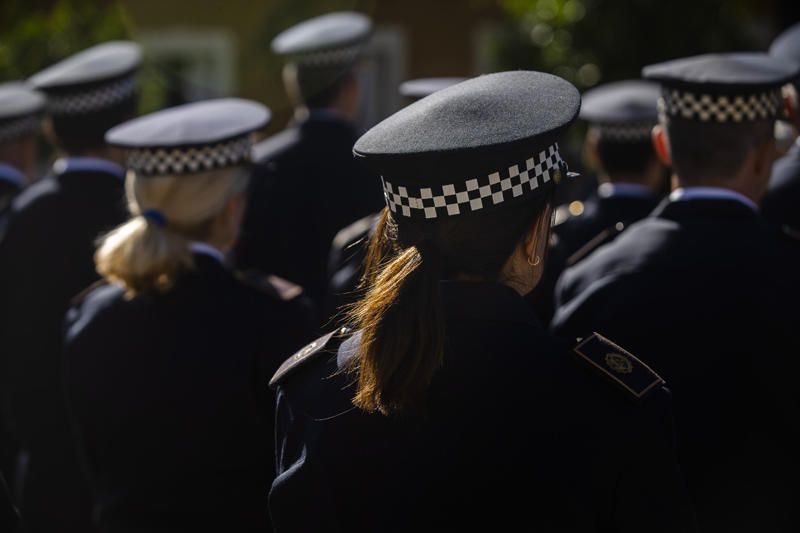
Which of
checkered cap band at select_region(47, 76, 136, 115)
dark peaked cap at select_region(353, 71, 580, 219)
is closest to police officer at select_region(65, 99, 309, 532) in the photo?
dark peaked cap at select_region(353, 71, 580, 219)

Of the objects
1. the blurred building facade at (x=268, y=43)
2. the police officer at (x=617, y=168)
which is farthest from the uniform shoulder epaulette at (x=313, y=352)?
the blurred building facade at (x=268, y=43)

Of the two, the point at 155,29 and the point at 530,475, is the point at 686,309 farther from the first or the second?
the point at 155,29

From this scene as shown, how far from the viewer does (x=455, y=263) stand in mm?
1879

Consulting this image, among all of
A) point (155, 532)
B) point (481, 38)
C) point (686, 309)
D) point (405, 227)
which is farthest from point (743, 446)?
point (481, 38)

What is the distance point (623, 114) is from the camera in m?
4.72

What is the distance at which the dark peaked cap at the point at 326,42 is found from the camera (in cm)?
470

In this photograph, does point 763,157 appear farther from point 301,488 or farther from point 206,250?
point 301,488

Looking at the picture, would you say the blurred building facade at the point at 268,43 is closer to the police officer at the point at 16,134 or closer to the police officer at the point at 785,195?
the police officer at the point at 16,134

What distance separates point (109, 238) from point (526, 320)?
58.7 inches

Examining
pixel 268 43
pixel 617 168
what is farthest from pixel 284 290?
pixel 268 43

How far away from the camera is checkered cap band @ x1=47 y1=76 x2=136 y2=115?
4152 millimetres

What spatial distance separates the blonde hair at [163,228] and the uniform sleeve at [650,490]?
1488 mm

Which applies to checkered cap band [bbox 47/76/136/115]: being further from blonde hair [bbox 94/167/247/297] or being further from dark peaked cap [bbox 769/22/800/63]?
dark peaked cap [bbox 769/22/800/63]

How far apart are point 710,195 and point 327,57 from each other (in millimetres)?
2202
